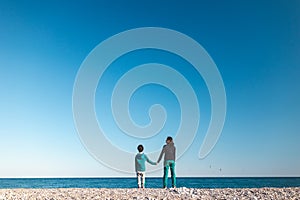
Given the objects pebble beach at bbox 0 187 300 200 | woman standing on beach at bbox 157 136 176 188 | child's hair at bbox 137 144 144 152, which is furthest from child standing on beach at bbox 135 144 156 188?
pebble beach at bbox 0 187 300 200

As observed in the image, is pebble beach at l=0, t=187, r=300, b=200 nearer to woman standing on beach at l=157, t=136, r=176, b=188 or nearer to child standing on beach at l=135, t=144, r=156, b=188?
woman standing on beach at l=157, t=136, r=176, b=188

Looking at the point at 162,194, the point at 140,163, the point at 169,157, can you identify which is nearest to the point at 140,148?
the point at 140,163

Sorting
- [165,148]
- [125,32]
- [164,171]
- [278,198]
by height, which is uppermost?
[125,32]

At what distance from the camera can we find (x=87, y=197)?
1369 cm

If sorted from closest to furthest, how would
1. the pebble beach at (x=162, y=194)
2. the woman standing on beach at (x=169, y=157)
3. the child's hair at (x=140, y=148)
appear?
the pebble beach at (x=162, y=194) < the woman standing on beach at (x=169, y=157) < the child's hair at (x=140, y=148)

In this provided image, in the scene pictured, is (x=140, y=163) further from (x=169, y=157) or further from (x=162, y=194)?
(x=162, y=194)

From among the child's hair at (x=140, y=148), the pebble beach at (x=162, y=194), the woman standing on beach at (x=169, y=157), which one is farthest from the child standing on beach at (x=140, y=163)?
the pebble beach at (x=162, y=194)

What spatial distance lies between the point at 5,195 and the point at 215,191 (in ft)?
28.8

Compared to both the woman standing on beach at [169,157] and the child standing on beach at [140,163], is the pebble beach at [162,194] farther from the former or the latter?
the child standing on beach at [140,163]

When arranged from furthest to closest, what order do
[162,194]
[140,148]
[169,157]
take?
[140,148], [169,157], [162,194]

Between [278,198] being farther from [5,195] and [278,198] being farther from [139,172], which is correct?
[5,195]

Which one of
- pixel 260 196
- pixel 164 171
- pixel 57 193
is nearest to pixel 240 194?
pixel 260 196

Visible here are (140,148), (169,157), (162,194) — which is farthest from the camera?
(140,148)

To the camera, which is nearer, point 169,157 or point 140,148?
point 169,157
